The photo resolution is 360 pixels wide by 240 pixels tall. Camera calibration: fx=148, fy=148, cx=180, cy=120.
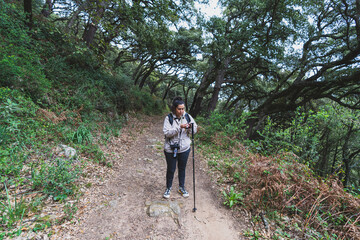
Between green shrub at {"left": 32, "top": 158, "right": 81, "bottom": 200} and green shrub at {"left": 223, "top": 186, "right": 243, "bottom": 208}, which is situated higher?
green shrub at {"left": 32, "top": 158, "right": 81, "bottom": 200}

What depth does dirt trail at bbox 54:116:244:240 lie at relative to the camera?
251cm

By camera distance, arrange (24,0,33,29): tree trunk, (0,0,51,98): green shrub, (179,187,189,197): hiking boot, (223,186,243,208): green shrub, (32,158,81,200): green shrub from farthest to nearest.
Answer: (24,0,33,29): tree trunk
(0,0,51,98): green shrub
(179,187,189,197): hiking boot
(223,186,243,208): green shrub
(32,158,81,200): green shrub

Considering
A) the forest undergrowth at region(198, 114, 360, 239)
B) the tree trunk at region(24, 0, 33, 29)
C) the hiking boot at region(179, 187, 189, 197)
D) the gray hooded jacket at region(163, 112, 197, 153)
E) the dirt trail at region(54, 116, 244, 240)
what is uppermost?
the tree trunk at region(24, 0, 33, 29)

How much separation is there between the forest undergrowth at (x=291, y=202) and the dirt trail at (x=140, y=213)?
45 cm

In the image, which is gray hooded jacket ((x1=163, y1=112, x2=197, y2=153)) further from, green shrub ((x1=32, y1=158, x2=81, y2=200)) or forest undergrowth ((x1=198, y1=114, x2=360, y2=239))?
green shrub ((x1=32, y1=158, x2=81, y2=200))

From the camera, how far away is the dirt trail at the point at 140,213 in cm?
251

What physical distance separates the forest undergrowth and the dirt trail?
0.45 meters

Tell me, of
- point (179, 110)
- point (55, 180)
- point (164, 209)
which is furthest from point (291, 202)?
point (55, 180)

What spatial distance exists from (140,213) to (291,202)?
3.14m

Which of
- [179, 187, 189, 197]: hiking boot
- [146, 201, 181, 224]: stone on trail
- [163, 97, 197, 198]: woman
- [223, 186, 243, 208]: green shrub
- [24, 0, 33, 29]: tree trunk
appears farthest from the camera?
[24, 0, 33, 29]: tree trunk

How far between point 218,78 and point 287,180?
9.08m

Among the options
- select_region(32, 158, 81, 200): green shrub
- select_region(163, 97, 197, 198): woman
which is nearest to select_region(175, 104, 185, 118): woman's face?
select_region(163, 97, 197, 198): woman

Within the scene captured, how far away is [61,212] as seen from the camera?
2562 mm

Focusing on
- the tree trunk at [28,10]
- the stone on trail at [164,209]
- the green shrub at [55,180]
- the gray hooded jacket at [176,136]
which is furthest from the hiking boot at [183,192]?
the tree trunk at [28,10]
